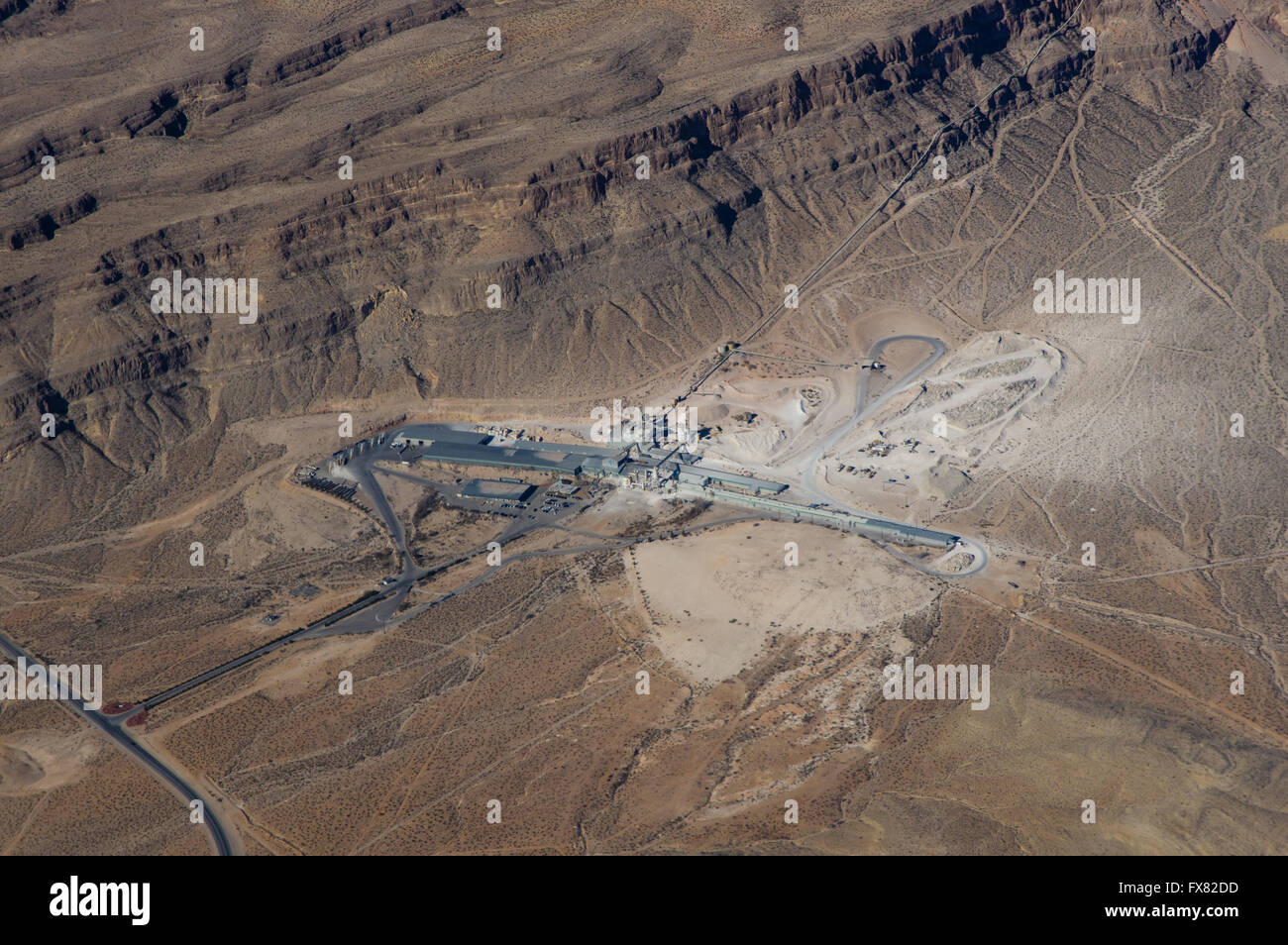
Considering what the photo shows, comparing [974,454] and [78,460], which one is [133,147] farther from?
[974,454]

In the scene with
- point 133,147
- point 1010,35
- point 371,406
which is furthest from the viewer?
point 1010,35

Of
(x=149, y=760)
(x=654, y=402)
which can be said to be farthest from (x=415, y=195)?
(x=149, y=760)

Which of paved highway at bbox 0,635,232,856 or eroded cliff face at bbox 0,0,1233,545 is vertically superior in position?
eroded cliff face at bbox 0,0,1233,545

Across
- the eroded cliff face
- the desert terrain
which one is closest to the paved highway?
the desert terrain

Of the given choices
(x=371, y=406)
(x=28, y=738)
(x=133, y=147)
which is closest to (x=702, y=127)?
(x=371, y=406)

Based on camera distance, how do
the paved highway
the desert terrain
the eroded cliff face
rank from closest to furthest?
the paved highway, the desert terrain, the eroded cliff face

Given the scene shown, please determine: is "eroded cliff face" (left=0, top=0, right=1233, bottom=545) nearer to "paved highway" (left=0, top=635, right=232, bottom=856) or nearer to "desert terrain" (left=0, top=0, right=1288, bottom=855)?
"desert terrain" (left=0, top=0, right=1288, bottom=855)

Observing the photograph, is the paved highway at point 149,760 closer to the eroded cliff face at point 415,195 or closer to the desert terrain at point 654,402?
the desert terrain at point 654,402

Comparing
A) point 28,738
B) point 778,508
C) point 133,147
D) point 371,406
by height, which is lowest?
point 28,738
